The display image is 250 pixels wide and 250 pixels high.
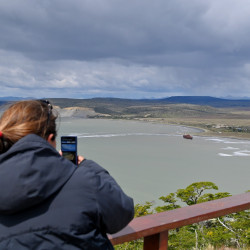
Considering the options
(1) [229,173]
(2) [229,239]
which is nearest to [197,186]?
(2) [229,239]

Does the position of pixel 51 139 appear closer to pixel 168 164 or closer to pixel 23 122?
pixel 23 122

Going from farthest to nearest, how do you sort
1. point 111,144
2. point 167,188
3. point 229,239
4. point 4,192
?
1. point 111,144
2. point 167,188
3. point 229,239
4. point 4,192

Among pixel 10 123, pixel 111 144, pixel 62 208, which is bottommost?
pixel 111 144

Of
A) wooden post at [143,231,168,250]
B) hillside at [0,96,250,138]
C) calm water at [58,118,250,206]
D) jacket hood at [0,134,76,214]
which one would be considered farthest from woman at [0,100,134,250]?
hillside at [0,96,250,138]

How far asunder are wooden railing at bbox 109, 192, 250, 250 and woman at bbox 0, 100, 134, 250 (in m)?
0.26

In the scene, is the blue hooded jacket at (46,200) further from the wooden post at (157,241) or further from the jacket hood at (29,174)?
the wooden post at (157,241)

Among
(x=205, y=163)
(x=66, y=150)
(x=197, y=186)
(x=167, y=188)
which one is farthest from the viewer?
(x=205, y=163)

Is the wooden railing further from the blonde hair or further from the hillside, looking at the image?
the hillside

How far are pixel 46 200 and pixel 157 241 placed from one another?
0.64 metres

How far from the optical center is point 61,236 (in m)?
0.92

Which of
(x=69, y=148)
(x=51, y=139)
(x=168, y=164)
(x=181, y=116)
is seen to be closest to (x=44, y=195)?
(x=51, y=139)

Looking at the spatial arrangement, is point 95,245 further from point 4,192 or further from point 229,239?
point 229,239

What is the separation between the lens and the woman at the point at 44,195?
0.88 m

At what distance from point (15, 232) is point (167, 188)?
21964 millimetres
